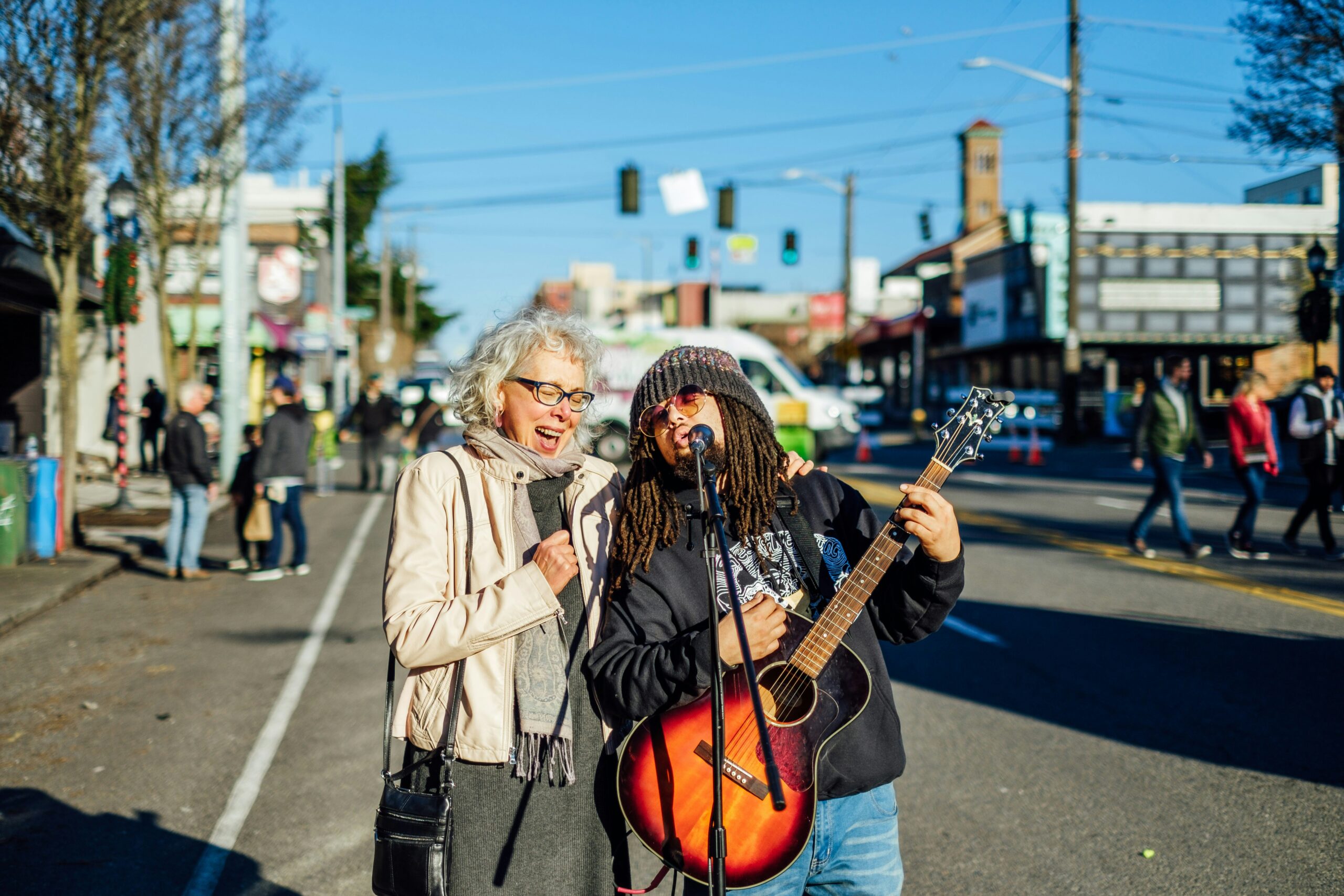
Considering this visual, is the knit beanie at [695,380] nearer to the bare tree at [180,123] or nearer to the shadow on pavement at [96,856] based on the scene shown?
the shadow on pavement at [96,856]

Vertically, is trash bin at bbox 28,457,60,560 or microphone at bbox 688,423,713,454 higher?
microphone at bbox 688,423,713,454

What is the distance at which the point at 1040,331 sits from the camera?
40.2m

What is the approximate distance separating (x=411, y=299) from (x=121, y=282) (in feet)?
197

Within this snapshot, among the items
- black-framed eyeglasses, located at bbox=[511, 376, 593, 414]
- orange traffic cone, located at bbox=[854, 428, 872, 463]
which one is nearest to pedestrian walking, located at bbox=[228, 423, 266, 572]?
black-framed eyeglasses, located at bbox=[511, 376, 593, 414]

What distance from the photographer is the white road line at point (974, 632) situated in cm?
824

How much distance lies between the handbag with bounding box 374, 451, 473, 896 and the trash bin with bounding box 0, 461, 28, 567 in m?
10.0

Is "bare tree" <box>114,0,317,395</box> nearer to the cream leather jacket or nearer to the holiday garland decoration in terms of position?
the holiday garland decoration

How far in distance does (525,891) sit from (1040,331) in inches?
1572

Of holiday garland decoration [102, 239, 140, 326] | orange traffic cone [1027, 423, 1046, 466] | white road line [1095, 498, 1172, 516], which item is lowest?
white road line [1095, 498, 1172, 516]

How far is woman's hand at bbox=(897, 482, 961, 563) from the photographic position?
236 centimetres

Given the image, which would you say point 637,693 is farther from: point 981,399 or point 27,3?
point 27,3

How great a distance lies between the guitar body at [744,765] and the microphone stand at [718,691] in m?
0.03

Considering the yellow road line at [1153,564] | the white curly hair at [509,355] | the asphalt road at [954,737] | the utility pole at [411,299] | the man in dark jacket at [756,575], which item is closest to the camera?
the man in dark jacket at [756,575]

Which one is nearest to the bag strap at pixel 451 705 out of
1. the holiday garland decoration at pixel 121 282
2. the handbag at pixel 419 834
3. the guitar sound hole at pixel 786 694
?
the handbag at pixel 419 834
